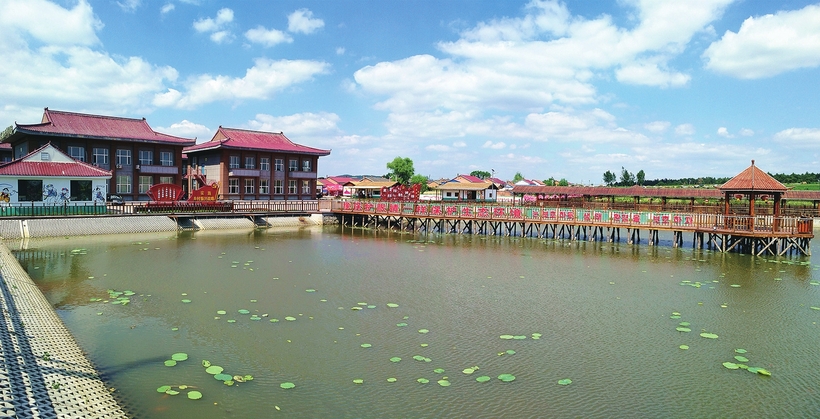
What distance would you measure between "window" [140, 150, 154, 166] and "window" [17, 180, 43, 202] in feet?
28.0

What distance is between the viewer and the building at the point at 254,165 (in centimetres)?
3916

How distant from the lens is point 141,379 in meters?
8.43

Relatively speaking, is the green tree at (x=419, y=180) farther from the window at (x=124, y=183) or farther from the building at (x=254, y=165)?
the window at (x=124, y=183)

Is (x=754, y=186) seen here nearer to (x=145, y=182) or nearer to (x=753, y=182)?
(x=753, y=182)

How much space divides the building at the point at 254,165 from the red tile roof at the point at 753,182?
29456 mm

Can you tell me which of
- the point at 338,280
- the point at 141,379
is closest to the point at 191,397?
the point at 141,379

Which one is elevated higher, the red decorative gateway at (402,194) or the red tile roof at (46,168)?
the red tile roof at (46,168)

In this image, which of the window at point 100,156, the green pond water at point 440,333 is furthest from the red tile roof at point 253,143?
the green pond water at point 440,333

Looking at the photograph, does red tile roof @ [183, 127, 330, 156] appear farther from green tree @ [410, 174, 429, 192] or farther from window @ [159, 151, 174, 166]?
green tree @ [410, 174, 429, 192]

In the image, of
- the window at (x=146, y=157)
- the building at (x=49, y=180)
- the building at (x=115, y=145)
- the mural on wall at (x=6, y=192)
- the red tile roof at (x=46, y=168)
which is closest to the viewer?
the mural on wall at (x=6, y=192)

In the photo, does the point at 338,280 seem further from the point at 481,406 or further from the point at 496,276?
the point at 481,406

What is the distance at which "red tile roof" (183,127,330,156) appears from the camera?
128ft

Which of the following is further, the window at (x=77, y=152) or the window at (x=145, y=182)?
the window at (x=145, y=182)

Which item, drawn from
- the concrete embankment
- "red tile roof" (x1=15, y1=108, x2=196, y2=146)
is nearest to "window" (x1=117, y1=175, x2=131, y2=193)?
"red tile roof" (x1=15, y1=108, x2=196, y2=146)
